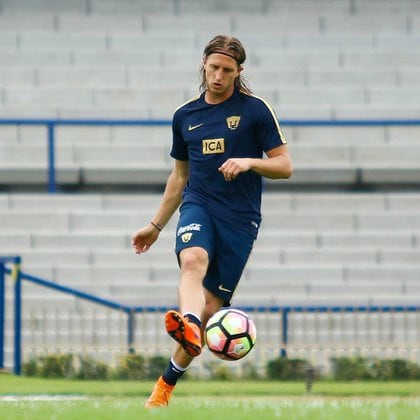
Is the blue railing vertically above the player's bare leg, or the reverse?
the blue railing

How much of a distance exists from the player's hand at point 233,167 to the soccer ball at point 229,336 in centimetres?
79

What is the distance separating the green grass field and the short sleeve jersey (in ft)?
3.66

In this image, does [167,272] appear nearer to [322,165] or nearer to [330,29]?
→ [322,165]

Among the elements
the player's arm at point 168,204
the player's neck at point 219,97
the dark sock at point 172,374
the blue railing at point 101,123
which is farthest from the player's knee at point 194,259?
the blue railing at point 101,123

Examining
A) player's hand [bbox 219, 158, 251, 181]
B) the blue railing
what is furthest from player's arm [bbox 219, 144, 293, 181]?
the blue railing

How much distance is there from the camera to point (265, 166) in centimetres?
848

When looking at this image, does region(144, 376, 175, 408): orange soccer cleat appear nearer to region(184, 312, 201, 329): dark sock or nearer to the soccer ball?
the soccer ball

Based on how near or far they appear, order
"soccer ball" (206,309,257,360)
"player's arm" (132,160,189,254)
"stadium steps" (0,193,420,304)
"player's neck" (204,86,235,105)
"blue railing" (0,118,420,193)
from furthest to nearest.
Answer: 1. "blue railing" (0,118,420,193)
2. "stadium steps" (0,193,420,304)
3. "player's arm" (132,160,189,254)
4. "player's neck" (204,86,235,105)
5. "soccer ball" (206,309,257,360)

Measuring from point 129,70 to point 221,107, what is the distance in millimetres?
10431

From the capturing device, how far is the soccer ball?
8.34 meters

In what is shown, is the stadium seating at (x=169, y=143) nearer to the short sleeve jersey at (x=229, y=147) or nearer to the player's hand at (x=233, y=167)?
the short sleeve jersey at (x=229, y=147)

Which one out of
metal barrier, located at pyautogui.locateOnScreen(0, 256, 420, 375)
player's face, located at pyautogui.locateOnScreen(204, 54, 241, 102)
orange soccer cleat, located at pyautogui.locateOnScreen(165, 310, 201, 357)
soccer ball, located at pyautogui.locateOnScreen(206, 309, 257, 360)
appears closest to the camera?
orange soccer cleat, located at pyautogui.locateOnScreen(165, 310, 201, 357)

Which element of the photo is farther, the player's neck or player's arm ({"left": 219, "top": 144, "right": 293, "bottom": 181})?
the player's neck


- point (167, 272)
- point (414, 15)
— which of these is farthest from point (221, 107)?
point (414, 15)
